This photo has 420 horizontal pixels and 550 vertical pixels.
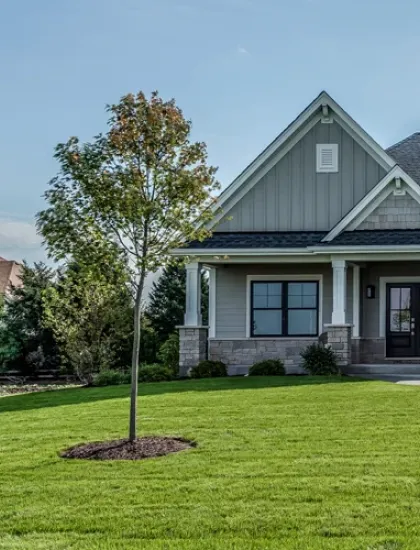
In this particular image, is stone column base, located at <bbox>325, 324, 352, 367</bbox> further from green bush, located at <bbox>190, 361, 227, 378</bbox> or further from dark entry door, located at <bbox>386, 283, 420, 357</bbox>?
green bush, located at <bbox>190, 361, 227, 378</bbox>

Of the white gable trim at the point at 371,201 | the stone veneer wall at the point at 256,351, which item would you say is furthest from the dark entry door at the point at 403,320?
the white gable trim at the point at 371,201

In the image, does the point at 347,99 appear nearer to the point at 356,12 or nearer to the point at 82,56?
the point at 356,12

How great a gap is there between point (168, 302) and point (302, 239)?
46.5 feet

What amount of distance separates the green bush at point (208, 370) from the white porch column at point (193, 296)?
1064 mm

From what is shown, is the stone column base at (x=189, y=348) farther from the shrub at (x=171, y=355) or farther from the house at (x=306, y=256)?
the shrub at (x=171, y=355)

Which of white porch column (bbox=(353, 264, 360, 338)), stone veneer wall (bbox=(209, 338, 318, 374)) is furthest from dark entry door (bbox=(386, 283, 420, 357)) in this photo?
stone veneer wall (bbox=(209, 338, 318, 374))

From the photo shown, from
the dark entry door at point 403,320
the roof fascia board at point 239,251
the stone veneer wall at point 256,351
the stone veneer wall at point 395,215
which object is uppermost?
the stone veneer wall at point 395,215

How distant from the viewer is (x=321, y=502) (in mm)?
6250

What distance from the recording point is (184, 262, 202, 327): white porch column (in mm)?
18750

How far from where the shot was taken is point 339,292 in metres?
17.7

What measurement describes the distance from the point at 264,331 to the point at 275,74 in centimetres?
769

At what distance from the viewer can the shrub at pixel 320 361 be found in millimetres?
17219

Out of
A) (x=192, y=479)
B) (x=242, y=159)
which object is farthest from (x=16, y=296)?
(x=192, y=479)

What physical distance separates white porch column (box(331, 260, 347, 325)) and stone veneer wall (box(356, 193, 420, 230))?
1.36 m
